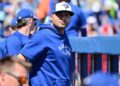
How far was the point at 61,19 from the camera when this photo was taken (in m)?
5.98

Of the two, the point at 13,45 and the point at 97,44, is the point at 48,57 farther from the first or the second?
the point at 97,44

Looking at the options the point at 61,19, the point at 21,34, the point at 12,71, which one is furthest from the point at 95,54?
the point at 12,71

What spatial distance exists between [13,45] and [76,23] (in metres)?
1.86

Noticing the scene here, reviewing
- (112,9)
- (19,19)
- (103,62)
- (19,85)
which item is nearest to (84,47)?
(103,62)

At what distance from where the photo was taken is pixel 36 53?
5.83m

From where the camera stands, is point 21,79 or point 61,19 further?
point 61,19

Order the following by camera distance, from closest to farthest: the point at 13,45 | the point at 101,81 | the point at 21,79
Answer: the point at 101,81 < the point at 21,79 < the point at 13,45

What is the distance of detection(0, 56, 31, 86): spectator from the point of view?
353 cm

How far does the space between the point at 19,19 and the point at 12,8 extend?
23.7ft

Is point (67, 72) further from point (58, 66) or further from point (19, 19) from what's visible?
point (19, 19)

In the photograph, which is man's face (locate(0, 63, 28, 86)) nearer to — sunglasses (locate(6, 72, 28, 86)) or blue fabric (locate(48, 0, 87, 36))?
sunglasses (locate(6, 72, 28, 86))

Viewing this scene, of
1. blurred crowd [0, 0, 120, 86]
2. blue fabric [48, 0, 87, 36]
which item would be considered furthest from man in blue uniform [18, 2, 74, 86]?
blurred crowd [0, 0, 120, 86]

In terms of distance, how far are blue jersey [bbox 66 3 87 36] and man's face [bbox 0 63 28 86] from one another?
14.8ft

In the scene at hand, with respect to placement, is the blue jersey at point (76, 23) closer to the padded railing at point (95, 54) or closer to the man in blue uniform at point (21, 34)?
the padded railing at point (95, 54)
